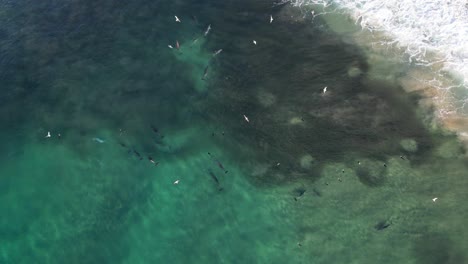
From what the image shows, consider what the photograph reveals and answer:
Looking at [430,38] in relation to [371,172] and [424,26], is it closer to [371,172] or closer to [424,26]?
[424,26]

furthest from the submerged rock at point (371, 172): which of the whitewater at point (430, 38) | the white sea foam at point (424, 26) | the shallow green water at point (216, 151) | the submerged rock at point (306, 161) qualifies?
the white sea foam at point (424, 26)

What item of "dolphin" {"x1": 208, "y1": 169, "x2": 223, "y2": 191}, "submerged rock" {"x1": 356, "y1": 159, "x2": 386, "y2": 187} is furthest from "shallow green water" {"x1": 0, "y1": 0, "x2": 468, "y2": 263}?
"dolphin" {"x1": 208, "y1": 169, "x2": 223, "y2": 191}

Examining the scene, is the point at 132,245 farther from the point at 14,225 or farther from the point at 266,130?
the point at 266,130

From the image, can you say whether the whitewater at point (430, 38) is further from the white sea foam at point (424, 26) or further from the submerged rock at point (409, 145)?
the submerged rock at point (409, 145)

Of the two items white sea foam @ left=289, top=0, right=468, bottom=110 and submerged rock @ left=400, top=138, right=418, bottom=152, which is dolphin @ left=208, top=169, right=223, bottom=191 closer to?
submerged rock @ left=400, top=138, right=418, bottom=152

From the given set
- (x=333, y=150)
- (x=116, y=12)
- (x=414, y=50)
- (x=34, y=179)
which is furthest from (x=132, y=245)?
(x=414, y=50)

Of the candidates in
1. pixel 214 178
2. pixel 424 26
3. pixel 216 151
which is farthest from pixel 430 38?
pixel 214 178
